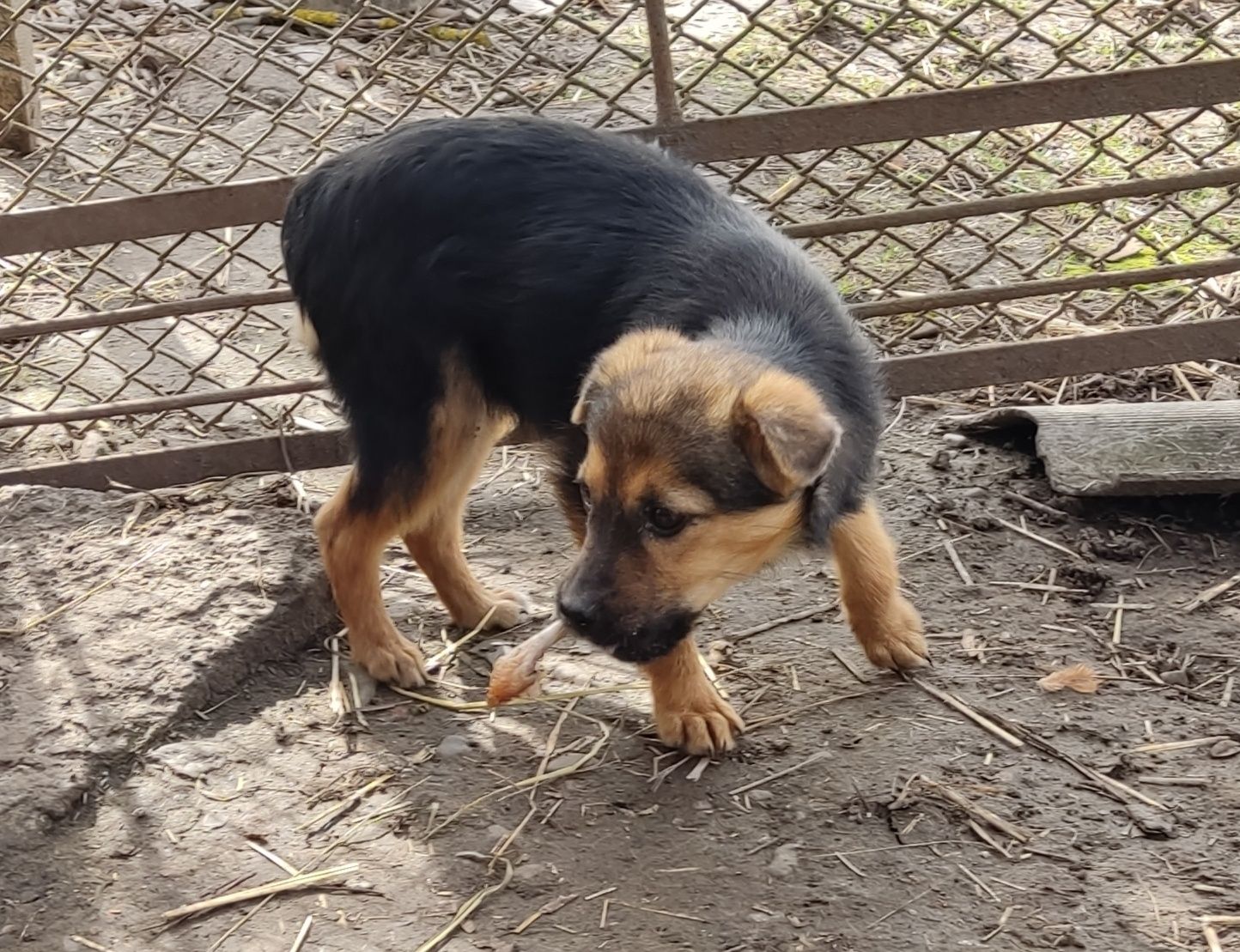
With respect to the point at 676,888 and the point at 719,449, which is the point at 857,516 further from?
the point at 676,888

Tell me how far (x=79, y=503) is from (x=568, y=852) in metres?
2.61

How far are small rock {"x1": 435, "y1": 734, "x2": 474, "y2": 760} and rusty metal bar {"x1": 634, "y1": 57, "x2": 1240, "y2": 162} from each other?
221 centimetres

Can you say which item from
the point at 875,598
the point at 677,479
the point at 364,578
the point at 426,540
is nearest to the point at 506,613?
the point at 426,540

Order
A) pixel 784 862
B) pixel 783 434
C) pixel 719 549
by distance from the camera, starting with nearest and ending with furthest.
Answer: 1. pixel 783 434
2. pixel 719 549
3. pixel 784 862

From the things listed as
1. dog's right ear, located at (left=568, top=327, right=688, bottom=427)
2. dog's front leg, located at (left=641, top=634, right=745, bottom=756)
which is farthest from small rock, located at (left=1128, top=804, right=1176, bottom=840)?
dog's right ear, located at (left=568, top=327, right=688, bottom=427)

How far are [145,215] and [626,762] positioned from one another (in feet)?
8.61

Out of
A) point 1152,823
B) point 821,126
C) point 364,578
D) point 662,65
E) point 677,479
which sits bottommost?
point 1152,823

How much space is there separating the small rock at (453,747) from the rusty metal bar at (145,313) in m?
1.87

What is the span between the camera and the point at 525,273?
3836mm

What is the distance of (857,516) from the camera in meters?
3.99

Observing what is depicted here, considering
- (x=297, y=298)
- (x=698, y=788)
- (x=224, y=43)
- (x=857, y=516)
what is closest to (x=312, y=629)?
(x=297, y=298)

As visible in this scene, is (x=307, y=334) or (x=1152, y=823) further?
(x=307, y=334)

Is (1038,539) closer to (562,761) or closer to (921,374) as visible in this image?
(921,374)

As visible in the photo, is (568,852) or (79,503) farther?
(79,503)
